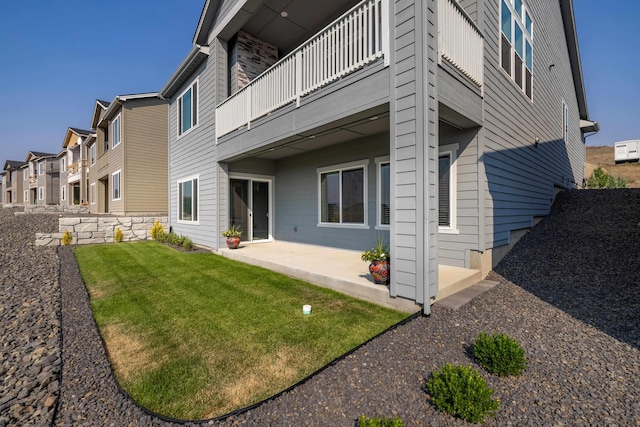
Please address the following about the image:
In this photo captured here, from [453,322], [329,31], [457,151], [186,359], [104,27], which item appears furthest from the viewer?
[104,27]

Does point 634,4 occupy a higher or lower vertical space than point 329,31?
→ higher

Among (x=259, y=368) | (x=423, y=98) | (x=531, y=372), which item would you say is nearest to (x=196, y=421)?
(x=259, y=368)

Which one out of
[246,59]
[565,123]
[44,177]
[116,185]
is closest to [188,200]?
[246,59]

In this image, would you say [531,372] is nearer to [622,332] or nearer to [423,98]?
[622,332]

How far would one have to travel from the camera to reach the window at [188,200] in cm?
1012

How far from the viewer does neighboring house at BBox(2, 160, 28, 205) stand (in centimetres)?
4100

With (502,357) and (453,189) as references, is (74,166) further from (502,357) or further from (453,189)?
(502,357)

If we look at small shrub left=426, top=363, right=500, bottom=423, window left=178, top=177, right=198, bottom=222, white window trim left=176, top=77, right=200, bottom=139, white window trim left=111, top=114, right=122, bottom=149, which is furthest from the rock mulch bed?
white window trim left=111, top=114, right=122, bottom=149

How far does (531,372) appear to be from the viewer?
2709mm

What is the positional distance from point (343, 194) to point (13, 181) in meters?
57.1

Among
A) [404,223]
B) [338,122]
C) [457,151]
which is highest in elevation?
[338,122]

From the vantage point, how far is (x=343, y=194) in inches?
314

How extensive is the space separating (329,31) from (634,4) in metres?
12.6

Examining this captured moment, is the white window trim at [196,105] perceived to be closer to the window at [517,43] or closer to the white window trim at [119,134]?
the white window trim at [119,134]
